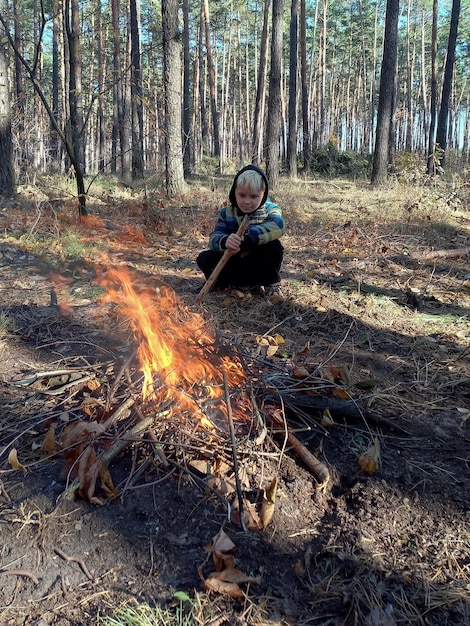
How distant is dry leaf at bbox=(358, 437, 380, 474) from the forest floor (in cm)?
1

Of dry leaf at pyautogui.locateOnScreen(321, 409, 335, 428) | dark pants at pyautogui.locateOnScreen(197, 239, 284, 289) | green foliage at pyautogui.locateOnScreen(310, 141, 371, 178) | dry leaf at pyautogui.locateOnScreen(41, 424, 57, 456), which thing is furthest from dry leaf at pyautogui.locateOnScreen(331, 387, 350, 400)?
green foliage at pyautogui.locateOnScreen(310, 141, 371, 178)

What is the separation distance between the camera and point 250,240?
140 inches

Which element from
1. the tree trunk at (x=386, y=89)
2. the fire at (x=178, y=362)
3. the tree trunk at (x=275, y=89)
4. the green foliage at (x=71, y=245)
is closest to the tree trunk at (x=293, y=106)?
the tree trunk at (x=275, y=89)

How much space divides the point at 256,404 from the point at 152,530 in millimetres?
739

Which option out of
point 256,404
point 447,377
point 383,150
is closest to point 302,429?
point 256,404

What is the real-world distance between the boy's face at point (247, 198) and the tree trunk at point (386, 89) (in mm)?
8661

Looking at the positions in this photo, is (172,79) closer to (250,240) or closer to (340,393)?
(250,240)

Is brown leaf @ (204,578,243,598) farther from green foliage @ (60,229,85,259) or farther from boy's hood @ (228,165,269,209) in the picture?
green foliage @ (60,229,85,259)

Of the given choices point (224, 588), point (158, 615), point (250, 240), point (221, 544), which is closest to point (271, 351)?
point (250, 240)

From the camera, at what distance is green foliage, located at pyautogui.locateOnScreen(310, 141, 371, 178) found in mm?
17828

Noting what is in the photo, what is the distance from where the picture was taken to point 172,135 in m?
8.06

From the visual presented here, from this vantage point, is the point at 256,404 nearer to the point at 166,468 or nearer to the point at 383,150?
the point at 166,468

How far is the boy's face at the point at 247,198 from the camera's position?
357 cm

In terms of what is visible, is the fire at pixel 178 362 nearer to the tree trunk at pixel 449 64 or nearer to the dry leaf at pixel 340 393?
the dry leaf at pixel 340 393
